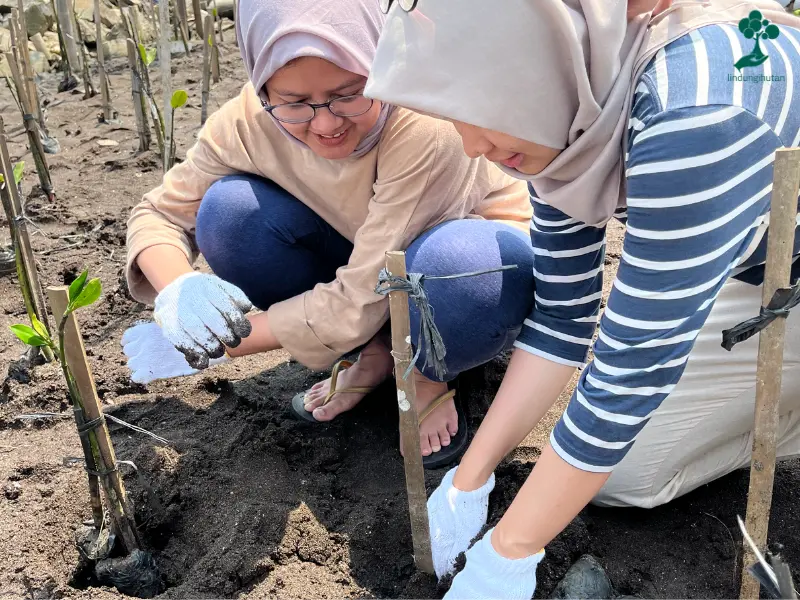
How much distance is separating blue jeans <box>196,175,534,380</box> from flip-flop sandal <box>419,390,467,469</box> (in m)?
0.08

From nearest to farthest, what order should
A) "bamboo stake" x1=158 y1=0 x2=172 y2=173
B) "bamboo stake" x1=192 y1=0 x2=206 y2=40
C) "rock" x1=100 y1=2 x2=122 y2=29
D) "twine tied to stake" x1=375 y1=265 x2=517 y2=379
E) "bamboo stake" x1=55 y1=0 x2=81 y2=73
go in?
1. "twine tied to stake" x1=375 y1=265 x2=517 y2=379
2. "bamboo stake" x1=158 y1=0 x2=172 y2=173
3. "bamboo stake" x1=55 y1=0 x2=81 y2=73
4. "bamboo stake" x1=192 y1=0 x2=206 y2=40
5. "rock" x1=100 y1=2 x2=122 y2=29

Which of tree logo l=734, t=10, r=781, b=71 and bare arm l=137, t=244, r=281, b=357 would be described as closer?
tree logo l=734, t=10, r=781, b=71

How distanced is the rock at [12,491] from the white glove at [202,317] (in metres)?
0.48

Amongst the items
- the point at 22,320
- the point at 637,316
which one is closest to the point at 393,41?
the point at 637,316

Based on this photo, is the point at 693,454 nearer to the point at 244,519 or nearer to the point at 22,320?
the point at 244,519

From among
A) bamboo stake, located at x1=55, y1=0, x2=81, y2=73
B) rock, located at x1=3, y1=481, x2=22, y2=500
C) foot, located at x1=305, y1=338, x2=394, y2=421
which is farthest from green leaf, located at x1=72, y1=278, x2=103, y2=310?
bamboo stake, located at x1=55, y1=0, x2=81, y2=73

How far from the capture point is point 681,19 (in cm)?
93

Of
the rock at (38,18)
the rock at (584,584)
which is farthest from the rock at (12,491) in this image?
the rock at (38,18)

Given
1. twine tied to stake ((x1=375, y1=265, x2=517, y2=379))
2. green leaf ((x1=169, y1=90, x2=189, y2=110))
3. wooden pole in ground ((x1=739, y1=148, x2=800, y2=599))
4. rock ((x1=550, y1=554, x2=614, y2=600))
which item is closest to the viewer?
wooden pole in ground ((x1=739, y1=148, x2=800, y2=599))

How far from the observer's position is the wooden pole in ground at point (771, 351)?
2.76 feet

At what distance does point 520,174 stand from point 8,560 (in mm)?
1201

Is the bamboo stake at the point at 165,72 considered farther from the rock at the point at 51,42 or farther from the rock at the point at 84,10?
the rock at the point at 84,10

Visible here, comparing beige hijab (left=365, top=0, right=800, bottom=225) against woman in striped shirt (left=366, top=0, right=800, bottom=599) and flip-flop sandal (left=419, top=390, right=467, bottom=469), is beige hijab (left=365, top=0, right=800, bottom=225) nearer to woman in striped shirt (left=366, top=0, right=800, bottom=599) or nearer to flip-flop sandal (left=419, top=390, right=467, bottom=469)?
woman in striped shirt (left=366, top=0, right=800, bottom=599)

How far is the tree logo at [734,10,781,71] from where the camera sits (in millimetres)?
885
